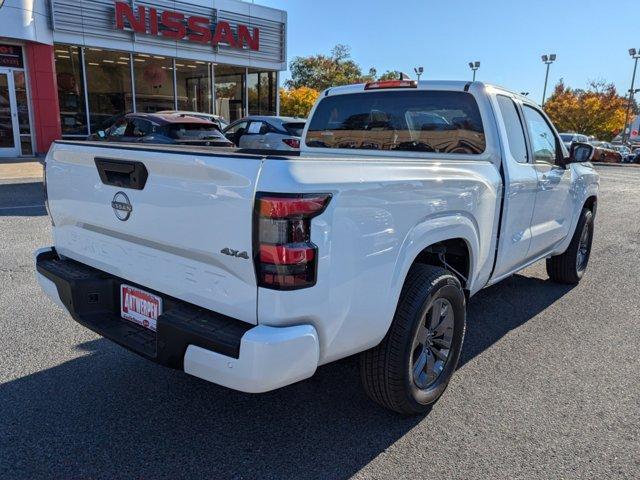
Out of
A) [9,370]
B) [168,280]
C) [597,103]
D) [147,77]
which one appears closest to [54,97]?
[147,77]

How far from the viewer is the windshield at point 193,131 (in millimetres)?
11188

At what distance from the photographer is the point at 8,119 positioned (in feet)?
53.0

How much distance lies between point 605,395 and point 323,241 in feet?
7.85

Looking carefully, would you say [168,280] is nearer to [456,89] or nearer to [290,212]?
[290,212]

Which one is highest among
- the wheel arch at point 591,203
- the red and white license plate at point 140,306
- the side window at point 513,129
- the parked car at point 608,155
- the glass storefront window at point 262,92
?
the glass storefront window at point 262,92

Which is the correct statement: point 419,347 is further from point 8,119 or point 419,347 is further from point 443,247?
point 8,119

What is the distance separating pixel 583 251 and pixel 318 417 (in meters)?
4.33

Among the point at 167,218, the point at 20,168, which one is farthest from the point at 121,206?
the point at 20,168

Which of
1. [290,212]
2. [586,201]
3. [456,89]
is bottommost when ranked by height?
[586,201]

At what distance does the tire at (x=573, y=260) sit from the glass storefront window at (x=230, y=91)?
60.1 feet

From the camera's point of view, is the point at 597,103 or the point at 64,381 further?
the point at 597,103

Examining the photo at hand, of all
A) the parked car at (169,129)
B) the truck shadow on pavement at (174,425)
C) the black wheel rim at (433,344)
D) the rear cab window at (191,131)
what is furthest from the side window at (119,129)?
the black wheel rim at (433,344)

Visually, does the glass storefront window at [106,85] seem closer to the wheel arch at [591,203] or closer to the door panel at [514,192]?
the wheel arch at [591,203]

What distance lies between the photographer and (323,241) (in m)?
2.21
